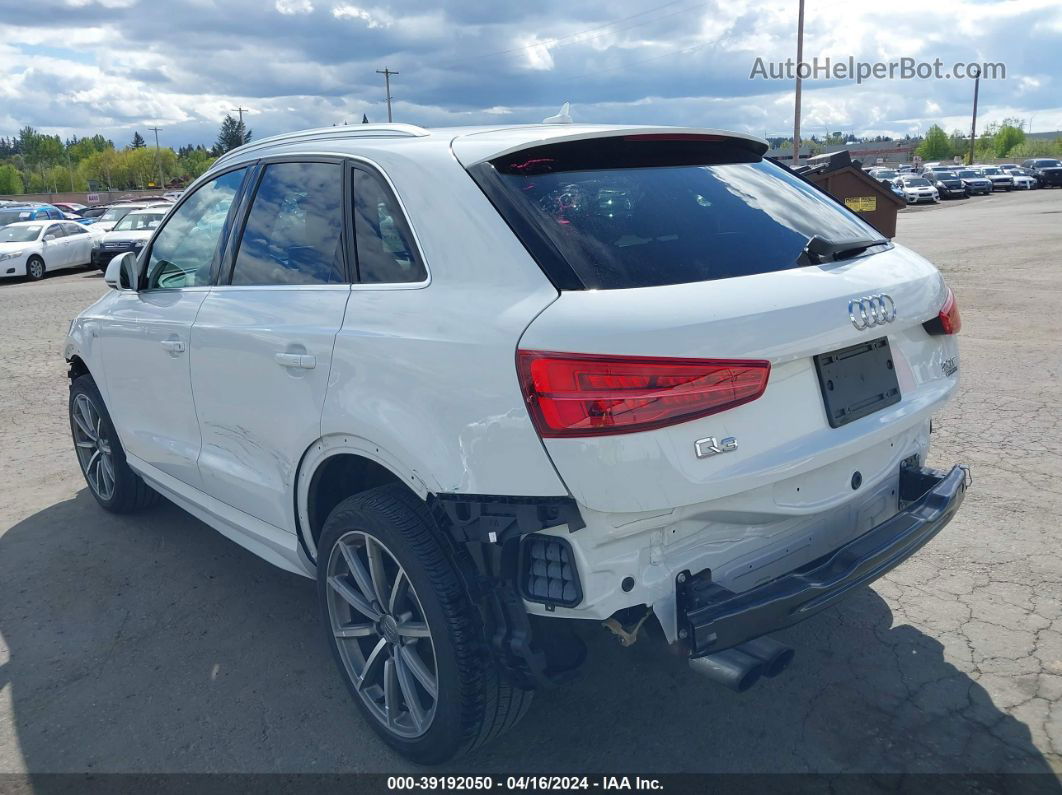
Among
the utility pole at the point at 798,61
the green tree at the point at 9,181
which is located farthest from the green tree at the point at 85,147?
the utility pole at the point at 798,61

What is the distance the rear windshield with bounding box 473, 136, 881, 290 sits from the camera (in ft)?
8.23

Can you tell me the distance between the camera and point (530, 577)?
2.42 metres

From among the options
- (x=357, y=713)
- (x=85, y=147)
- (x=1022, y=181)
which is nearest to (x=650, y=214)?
(x=357, y=713)

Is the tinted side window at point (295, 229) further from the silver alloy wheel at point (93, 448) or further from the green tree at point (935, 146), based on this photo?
the green tree at point (935, 146)

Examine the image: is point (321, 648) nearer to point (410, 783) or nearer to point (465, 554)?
point (410, 783)

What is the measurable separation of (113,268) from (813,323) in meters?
3.39

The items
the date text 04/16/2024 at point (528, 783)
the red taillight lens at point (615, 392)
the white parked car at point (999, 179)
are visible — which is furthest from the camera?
the white parked car at point (999, 179)

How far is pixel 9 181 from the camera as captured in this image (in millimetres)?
120312

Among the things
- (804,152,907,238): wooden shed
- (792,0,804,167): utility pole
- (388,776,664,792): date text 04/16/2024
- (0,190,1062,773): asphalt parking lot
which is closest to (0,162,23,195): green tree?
(792,0,804,167): utility pole

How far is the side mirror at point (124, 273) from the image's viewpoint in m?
4.25

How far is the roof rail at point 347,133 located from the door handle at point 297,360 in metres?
0.82

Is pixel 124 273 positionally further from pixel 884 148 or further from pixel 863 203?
pixel 884 148

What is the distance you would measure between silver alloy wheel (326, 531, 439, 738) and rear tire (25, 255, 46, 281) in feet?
69.8

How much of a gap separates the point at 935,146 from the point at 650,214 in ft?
443
